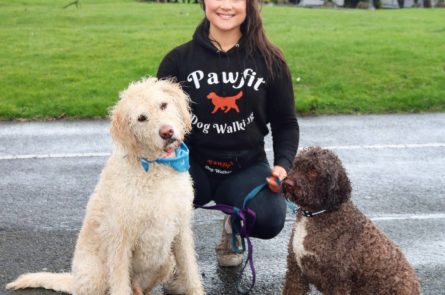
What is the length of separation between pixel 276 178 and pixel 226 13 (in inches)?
45.8

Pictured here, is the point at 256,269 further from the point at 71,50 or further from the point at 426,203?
the point at 71,50

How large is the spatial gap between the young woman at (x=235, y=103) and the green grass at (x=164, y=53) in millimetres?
5332

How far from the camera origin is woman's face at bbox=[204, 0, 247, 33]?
4090mm

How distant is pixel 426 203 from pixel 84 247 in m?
3.54

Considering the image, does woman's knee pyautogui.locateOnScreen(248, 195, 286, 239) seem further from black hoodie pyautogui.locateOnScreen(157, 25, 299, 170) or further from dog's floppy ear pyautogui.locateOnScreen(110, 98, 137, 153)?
dog's floppy ear pyautogui.locateOnScreen(110, 98, 137, 153)

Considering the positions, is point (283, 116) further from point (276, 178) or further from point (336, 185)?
point (336, 185)

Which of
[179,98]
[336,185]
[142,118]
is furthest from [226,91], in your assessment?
[336,185]

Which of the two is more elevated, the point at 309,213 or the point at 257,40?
the point at 257,40

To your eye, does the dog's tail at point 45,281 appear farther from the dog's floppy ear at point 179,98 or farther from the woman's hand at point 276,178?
the woman's hand at point 276,178

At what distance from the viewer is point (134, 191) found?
3514 millimetres

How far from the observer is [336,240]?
3406 mm

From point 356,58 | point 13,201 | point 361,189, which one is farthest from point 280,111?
point 356,58

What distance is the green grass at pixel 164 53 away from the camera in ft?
33.0

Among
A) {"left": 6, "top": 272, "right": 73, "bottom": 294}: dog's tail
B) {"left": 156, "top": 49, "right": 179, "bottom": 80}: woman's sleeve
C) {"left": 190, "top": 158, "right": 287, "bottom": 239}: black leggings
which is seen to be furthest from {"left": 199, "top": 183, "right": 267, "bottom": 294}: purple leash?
{"left": 6, "top": 272, "right": 73, "bottom": 294}: dog's tail
